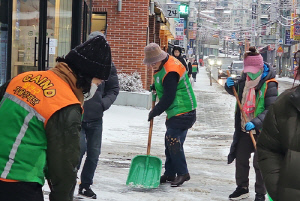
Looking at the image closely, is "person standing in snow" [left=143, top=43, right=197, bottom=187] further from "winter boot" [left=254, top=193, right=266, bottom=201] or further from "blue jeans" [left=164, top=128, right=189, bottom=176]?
"winter boot" [left=254, top=193, right=266, bottom=201]

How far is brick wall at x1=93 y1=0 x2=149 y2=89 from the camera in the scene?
18.7 meters

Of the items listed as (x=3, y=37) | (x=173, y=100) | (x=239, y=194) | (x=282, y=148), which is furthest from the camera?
(x=3, y=37)

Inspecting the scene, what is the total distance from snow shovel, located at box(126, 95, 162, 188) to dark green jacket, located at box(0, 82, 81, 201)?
4594 mm

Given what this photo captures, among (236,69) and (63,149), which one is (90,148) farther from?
A: (236,69)

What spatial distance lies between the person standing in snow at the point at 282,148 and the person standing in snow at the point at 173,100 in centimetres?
Result: 422

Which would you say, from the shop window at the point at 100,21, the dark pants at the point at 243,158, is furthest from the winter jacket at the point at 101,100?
the shop window at the point at 100,21

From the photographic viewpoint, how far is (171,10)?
26.0m

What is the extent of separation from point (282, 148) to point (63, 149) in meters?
1.13

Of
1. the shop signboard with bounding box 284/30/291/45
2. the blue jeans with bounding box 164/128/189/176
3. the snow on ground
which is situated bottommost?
the snow on ground

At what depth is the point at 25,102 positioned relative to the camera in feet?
9.91

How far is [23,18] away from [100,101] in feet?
8.91

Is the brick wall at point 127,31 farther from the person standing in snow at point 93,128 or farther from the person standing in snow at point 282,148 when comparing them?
the person standing in snow at point 282,148

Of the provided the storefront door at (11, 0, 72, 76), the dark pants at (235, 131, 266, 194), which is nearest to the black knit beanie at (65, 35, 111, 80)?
the dark pants at (235, 131, 266, 194)

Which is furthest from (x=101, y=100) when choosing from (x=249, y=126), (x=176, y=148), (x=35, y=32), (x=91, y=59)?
(x=91, y=59)
